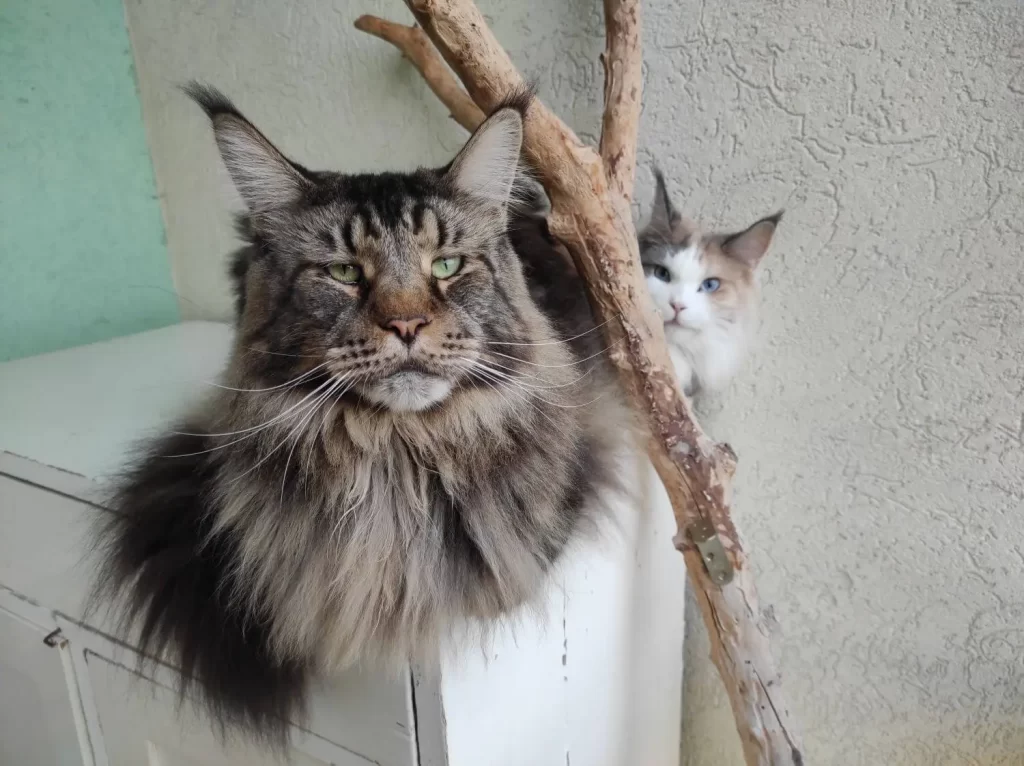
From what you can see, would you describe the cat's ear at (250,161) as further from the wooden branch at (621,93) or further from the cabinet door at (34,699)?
the cabinet door at (34,699)

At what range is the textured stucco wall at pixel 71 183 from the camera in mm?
1407

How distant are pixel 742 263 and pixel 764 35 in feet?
1.07

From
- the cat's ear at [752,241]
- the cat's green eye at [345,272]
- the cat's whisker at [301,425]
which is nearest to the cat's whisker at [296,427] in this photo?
the cat's whisker at [301,425]

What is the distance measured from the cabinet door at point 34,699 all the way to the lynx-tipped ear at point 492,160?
0.91 metres

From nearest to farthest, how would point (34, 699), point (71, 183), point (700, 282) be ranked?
point (700, 282), point (34, 699), point (71, 183)

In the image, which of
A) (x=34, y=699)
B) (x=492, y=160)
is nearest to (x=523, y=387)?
(x=492, y=160)

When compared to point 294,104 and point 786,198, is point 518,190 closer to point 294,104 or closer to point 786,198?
point 786,198

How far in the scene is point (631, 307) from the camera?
0.81 metres

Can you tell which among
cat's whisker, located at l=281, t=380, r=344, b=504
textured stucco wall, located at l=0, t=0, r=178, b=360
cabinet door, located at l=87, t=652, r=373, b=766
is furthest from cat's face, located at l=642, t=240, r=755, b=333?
textured stucco wall, located at l=0, t=0, r=178, b=360

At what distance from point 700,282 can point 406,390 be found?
1.69ft

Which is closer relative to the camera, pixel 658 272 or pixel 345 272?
pixel 345 272

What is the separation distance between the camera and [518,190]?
0.84 meters

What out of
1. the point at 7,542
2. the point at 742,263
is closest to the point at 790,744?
the point at 742,263

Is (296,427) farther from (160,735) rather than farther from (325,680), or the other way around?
(160,735)
